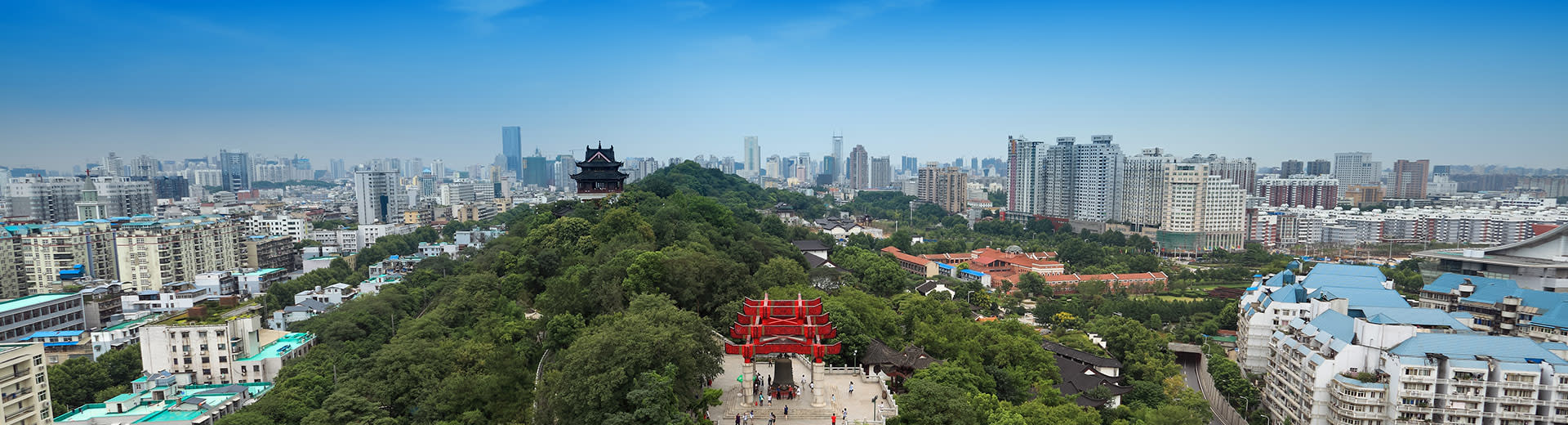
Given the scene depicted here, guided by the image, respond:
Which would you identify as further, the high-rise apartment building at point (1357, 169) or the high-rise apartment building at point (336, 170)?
the high-rise apartment building at point (336, 170)

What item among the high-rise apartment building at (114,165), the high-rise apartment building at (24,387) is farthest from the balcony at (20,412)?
the high-rise apartment building at (114,165)

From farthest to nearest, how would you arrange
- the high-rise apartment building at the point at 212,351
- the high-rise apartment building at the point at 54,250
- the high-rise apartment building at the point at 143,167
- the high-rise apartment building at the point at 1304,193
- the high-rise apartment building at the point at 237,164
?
the high-rise apartment building at the point at 237,164, the high-rise apartment building at the point at 143,167, the high-rise apartment building at the point at 1304,193, the high-rise apartment building at the point at 54,250, the high-rise apartment building at the point at 212,351

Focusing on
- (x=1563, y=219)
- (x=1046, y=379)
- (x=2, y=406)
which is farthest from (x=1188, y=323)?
(x=1563, y=219)

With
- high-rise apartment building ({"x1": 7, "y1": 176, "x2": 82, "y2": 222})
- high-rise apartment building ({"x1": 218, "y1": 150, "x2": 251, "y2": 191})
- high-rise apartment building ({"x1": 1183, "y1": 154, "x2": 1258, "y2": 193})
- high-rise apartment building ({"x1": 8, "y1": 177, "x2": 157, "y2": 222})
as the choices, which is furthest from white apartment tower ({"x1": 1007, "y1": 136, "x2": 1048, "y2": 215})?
high-rise apartment building ({"x1": 218, "y1": 150, "x2": 251, "y2": 191})

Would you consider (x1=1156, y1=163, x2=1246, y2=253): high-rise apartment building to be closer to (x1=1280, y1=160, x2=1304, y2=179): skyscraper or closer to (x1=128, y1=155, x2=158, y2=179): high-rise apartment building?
(x1=1280, y1=160, x2=1304, y2=179): skyscraper

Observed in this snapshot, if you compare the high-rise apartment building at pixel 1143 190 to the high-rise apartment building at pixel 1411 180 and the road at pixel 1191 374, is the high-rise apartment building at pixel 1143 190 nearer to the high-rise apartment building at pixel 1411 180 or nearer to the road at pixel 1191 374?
the road at pixel 1191 374

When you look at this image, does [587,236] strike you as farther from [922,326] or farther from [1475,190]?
[1475,190]
